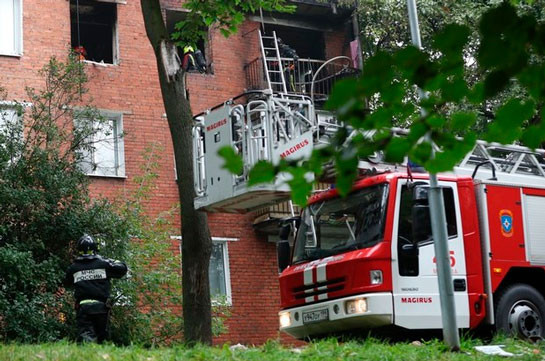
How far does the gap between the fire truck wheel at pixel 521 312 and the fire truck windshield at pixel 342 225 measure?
2060mm

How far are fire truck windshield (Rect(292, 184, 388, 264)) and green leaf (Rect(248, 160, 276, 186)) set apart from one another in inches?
378

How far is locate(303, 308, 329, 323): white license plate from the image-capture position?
46.5 feet

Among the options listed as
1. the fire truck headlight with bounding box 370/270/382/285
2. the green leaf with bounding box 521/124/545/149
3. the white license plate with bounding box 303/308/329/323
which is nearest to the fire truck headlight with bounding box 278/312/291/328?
the white license plate with bounding box 303/308/329/323

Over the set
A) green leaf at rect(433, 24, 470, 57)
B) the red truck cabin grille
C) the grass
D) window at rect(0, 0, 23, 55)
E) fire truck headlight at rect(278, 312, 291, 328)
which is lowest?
the grass

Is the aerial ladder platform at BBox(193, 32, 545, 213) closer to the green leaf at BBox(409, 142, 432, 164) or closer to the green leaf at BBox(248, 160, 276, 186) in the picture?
the green leaf at BBox(409, 142, 432, 164)

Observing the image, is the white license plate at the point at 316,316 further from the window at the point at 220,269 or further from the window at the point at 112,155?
the window at the point at 220,269

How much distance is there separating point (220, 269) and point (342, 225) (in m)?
10.3

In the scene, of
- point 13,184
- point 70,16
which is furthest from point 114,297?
point 70,16

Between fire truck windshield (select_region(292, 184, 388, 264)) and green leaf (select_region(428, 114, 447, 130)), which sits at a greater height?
fire truck windshield (select_region(292, 184, 388, 264))

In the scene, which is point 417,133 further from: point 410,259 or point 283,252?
point 283,252

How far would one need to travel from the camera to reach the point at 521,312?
48.0 feet

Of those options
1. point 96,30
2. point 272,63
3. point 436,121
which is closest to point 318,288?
point 436,121

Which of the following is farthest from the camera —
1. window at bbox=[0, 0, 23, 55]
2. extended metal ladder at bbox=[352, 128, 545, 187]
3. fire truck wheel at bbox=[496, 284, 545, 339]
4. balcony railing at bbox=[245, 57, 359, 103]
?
balcony railing at bbox=[245, 57, 359, 103]

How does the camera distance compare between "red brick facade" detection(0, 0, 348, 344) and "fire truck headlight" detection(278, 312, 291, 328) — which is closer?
"fire truck headlight" detection(278, 312, 291, 328)
